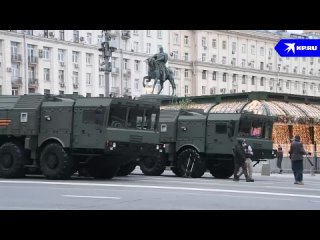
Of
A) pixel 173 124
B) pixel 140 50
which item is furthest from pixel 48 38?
pixel 173 124

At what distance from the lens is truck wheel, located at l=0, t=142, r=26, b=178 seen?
73.6 ft

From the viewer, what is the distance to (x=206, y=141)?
26.2m

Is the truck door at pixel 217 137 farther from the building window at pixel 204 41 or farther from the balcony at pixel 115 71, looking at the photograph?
the building window at pixel 204 41

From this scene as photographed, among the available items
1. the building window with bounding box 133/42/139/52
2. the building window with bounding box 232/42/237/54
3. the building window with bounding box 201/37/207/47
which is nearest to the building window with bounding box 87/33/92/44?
the building window with bounding box 133/42/139/52

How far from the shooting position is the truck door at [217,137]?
25.7 meters

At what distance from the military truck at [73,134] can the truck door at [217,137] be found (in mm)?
3950

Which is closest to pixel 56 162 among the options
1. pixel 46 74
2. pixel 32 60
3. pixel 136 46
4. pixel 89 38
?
pixel 32 60

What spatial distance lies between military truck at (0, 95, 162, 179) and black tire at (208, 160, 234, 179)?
15.3ft

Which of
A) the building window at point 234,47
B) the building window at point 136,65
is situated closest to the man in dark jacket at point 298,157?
the building window at point 136,65

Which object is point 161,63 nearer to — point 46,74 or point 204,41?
point 46,74

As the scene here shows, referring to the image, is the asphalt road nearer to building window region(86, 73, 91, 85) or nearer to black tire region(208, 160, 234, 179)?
black tire region(208, 160, 234, 179)
